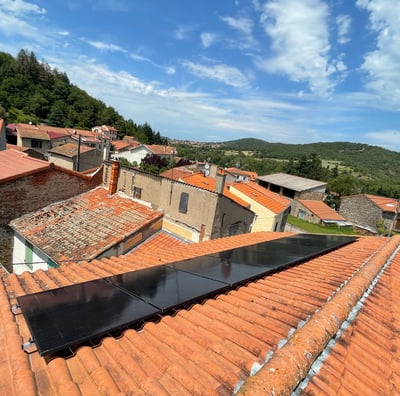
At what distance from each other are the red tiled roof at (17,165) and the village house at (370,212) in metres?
44.7

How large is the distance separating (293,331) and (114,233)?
9.76 metres

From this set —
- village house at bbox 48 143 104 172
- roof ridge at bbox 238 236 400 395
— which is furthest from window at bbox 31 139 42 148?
roof ridge at bbox 238 236 400 395

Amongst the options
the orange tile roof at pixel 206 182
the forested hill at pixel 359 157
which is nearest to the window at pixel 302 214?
the orange tile roof at pixel 206 182

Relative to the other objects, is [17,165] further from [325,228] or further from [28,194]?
[325,228]

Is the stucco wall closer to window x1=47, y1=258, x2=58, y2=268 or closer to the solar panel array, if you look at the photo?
the solar panel array

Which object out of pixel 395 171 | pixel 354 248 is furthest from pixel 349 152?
pixel 354 248

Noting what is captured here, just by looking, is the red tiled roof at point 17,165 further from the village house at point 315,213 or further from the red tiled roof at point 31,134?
the red tiled roof at point 31,134

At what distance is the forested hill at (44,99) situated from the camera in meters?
83.2

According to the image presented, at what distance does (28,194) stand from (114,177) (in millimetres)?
4259

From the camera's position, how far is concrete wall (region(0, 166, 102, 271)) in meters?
12.2

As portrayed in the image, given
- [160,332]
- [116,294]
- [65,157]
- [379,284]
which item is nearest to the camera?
[160,332]

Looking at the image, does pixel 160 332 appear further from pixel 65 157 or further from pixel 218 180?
pixel 65 157

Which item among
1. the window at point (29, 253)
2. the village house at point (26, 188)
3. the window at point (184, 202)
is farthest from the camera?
the window at point (184, 202)

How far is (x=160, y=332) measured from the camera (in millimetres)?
2709
